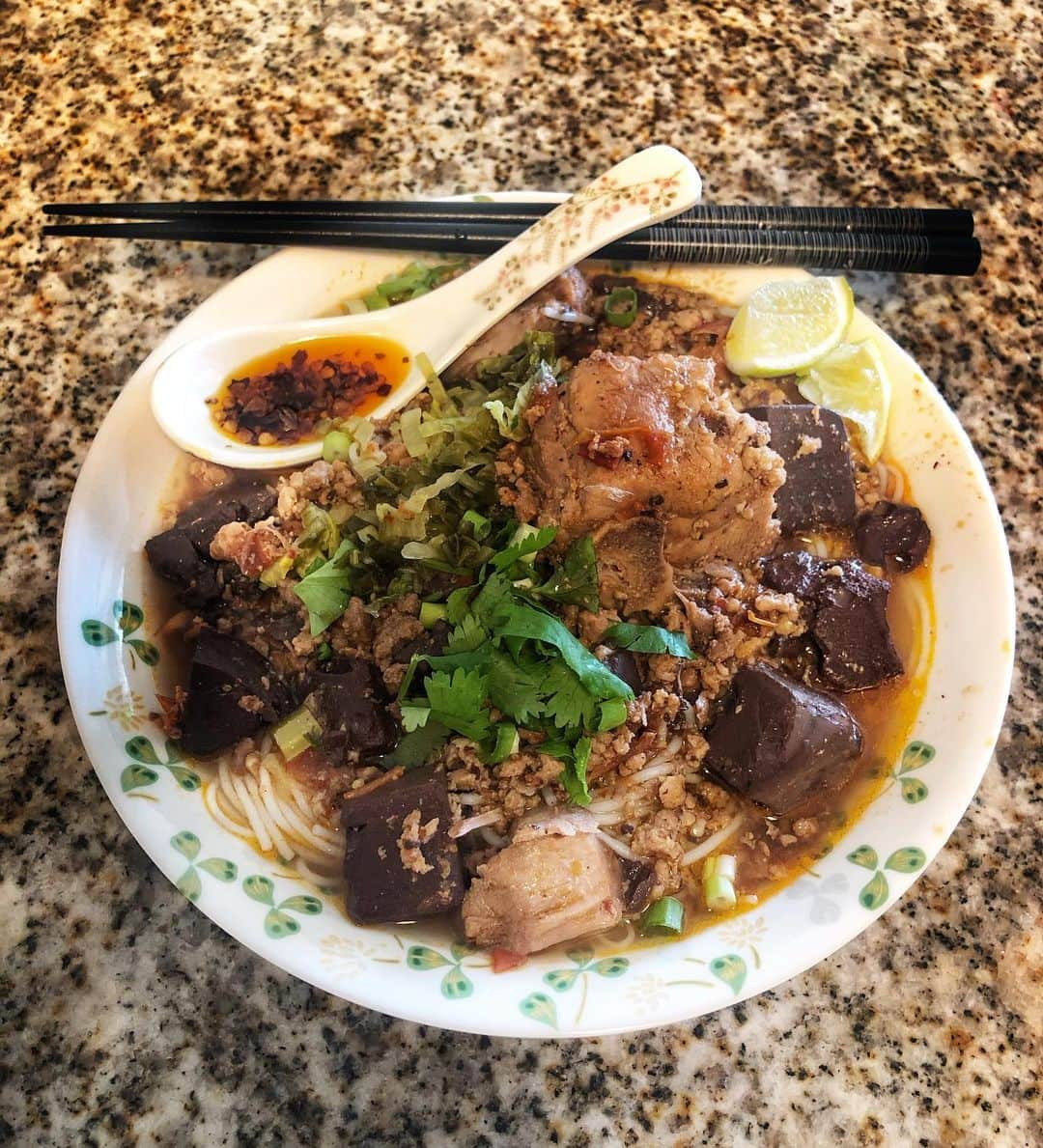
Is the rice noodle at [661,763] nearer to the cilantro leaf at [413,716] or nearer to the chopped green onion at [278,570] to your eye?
the cilantro leaf at [413,716]

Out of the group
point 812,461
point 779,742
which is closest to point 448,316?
point 812,461

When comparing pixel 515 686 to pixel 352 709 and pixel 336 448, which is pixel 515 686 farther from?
pixel 336 448

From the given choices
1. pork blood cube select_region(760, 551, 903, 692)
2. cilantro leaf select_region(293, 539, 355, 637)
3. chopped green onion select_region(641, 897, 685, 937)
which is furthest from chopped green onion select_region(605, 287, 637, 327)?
chopped green onion select_region(641, 897, 685, 937)

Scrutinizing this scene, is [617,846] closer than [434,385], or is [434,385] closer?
[617,846]

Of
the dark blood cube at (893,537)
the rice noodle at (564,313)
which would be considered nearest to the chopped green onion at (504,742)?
the dark blood cube at (893,537)

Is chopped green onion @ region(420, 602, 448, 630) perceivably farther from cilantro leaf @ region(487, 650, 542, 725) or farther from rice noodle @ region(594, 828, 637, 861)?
rice noodle @ region(594, 828, 637, 861)

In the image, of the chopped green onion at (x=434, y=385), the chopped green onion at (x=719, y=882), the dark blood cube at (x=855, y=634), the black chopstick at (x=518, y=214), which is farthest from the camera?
the black chopstick at (x=518, y=214)
